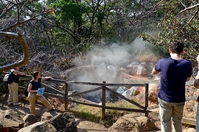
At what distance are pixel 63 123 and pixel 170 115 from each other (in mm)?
2184

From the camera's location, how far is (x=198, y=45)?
606cm

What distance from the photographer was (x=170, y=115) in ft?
11.7

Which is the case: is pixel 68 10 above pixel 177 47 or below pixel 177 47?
above

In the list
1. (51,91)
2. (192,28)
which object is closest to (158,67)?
(192,28)

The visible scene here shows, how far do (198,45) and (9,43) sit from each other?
277 inches

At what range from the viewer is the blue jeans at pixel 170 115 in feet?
11.4

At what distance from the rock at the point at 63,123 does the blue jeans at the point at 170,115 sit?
1945 mm

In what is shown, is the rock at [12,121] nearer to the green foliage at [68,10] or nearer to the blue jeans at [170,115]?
the blue jeans at [170,115]

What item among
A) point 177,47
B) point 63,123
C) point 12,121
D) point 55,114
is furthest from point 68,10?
point 177,47

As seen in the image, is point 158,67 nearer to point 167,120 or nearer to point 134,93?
point 167,120

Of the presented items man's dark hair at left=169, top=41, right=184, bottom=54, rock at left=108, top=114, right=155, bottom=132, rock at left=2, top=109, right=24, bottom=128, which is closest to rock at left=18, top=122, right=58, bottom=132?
rock at left=2, top=109, right=24, bottom=128

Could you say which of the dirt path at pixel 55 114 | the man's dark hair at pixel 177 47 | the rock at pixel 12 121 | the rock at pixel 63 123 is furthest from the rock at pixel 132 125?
the man's dark hair at pixel 177 47

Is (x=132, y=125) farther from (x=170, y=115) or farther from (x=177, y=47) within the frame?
(x=177, y=47)

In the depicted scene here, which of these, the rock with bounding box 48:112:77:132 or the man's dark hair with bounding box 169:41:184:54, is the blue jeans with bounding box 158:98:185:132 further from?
the rock with bounding box 48:112:77:132
